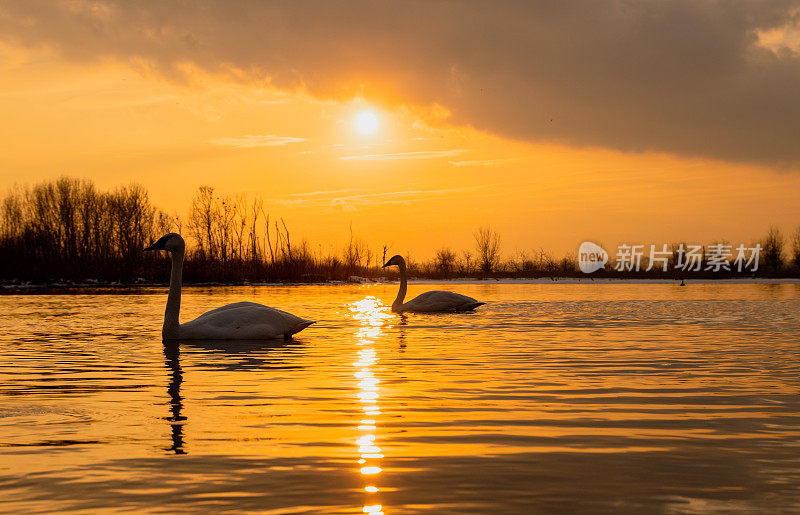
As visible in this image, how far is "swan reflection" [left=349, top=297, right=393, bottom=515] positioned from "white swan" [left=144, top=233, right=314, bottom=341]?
1511 mm

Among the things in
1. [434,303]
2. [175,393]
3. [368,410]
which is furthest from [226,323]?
[434,303]

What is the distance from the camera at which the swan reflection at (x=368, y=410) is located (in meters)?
5.18

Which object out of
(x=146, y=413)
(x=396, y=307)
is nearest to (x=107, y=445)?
(x=146, y=413)

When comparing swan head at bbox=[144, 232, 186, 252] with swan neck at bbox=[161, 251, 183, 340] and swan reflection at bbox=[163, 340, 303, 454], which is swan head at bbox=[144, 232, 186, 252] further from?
swan reflection at bbox=[163, 340, 303, 454]

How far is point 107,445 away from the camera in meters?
6.43

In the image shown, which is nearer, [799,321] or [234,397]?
[234,397]

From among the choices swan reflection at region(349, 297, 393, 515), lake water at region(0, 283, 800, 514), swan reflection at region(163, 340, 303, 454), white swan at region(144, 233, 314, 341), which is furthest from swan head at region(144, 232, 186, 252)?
swan reflection at region(349, 297, 393, 515)

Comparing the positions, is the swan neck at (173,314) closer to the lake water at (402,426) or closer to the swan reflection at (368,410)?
the lake water at (402,426)

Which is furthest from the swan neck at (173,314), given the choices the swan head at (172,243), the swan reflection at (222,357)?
the swan head at (172,243)

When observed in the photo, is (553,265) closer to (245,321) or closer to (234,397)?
(245,321)

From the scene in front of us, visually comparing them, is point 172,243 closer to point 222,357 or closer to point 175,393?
point 222,357

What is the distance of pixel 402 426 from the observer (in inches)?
281

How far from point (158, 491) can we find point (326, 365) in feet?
22.2

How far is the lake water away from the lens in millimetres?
5023
